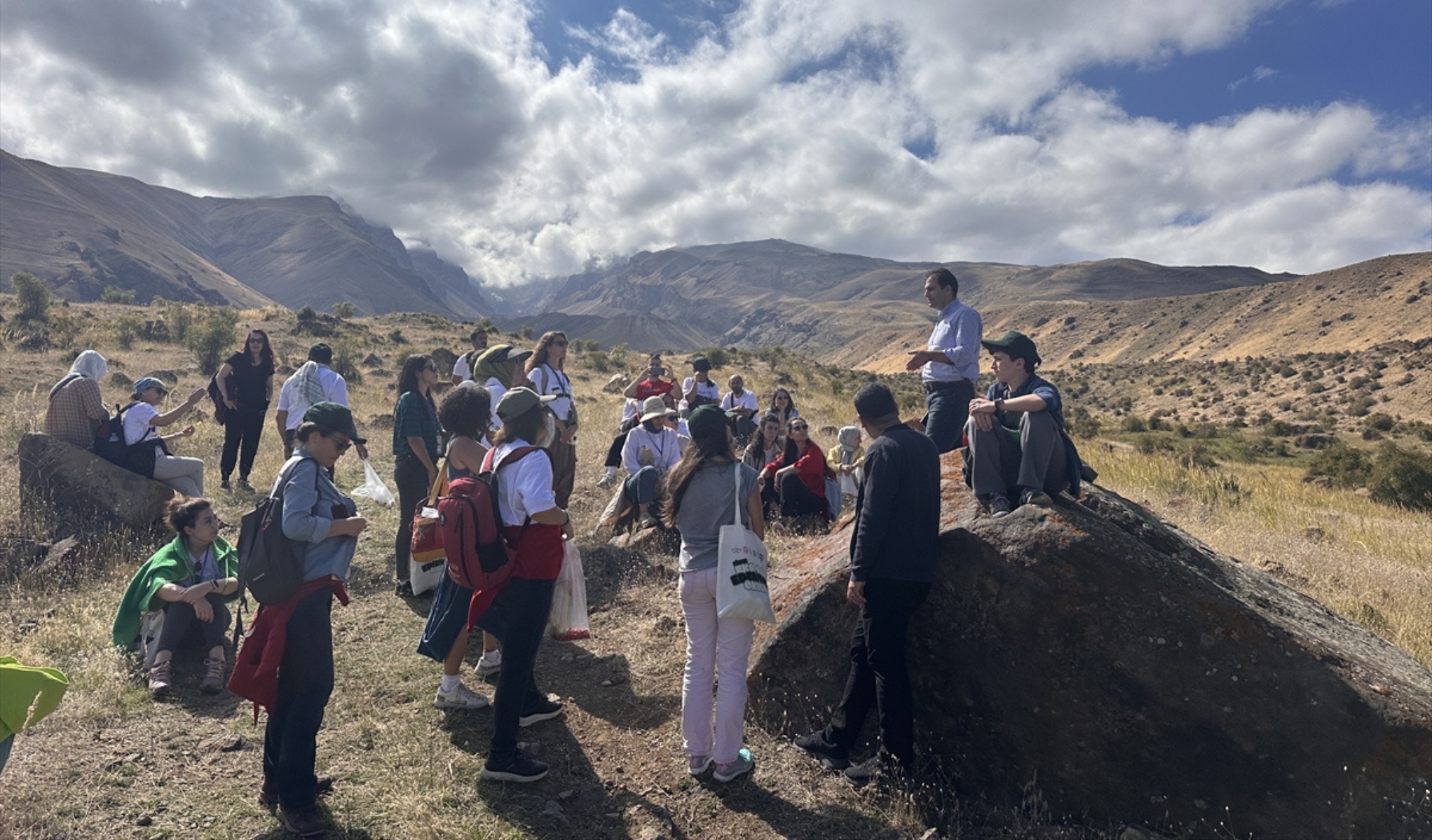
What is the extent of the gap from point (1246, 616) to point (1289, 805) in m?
0.79

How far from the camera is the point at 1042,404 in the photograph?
389 centimetres

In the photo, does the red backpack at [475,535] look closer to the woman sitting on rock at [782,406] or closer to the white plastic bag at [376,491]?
the white plastic bag at [376,491]

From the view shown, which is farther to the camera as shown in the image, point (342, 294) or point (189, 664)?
point (342, 294)

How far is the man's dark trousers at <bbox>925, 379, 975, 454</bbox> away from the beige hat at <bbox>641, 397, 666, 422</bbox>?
344 cm

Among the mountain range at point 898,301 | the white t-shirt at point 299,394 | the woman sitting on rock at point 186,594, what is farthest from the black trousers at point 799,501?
the mountain range at point 898,301

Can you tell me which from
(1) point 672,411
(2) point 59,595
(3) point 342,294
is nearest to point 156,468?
(2) point 59,595

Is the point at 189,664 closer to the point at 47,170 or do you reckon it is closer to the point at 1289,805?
the point at 1289,805

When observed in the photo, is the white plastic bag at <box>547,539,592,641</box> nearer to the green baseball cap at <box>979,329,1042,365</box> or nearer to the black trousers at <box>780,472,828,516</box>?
the green baseball cap at <box>979,329,1042,365</box>

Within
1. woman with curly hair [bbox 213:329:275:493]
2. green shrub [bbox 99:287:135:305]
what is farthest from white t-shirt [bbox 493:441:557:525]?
green shrub [bbox 99:287:135:305]

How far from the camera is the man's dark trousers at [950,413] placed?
5328mm

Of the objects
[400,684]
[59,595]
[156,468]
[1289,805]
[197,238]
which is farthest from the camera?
[197,238]

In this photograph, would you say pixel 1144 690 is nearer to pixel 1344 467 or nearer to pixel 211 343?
pixel 1344 467

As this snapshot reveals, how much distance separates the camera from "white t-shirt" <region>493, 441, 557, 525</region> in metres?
3.56

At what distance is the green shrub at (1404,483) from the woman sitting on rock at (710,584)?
17224 millimetres
